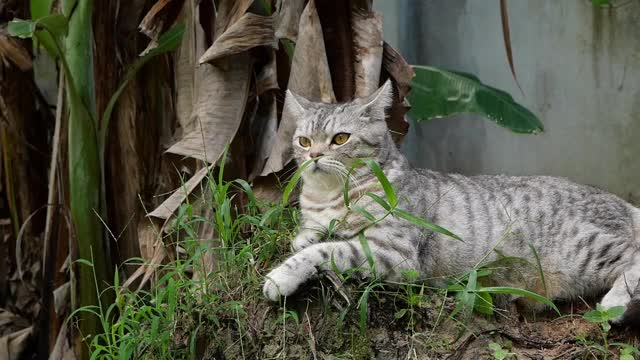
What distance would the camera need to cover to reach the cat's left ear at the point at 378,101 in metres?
3.43

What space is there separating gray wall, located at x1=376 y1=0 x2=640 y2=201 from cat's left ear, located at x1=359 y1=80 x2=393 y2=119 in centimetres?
266

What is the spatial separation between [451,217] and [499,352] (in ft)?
2.68

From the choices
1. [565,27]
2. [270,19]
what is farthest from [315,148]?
[565,27]

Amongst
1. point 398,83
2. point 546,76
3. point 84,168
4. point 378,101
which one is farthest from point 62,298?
point 546,76

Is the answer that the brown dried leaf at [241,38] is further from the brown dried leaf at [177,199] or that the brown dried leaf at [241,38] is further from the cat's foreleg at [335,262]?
the cat's foreleg at [335,262]

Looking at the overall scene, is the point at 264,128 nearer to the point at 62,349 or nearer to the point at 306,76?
the point at 306,76

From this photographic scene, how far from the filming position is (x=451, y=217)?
342cm

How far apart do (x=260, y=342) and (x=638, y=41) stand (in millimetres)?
4100

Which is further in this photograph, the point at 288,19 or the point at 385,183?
the point at 288,19

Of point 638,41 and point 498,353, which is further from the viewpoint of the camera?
point 638,41

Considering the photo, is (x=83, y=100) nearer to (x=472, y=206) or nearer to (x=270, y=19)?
(x=270, y=19)

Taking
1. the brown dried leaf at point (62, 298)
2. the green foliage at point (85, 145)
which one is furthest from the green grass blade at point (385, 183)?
the brown dried leaf at point (62, 298)

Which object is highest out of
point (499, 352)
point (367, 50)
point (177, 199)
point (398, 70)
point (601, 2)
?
point (601, 2)

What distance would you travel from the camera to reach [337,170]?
3.29m
